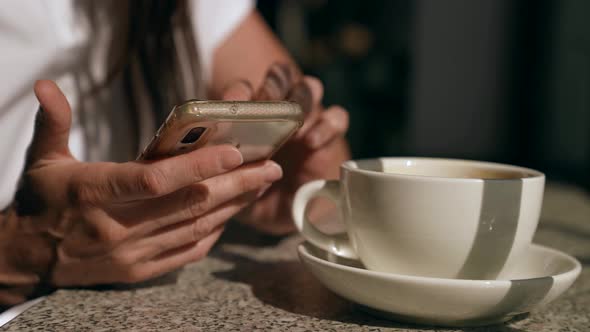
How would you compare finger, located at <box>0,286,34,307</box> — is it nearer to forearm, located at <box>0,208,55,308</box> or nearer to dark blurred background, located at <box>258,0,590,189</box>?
forearm, located at <box>0,208,55,308</box>

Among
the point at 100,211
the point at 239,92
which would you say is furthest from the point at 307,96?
the point at 100,211

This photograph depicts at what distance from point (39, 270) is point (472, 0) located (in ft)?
11.5

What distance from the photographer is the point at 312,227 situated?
0.53 m

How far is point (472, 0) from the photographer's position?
3.55m

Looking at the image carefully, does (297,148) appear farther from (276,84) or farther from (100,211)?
(100,211)

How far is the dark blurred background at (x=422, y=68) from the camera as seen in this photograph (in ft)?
11.4

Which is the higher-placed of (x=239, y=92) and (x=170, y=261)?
(x=239, y=92)

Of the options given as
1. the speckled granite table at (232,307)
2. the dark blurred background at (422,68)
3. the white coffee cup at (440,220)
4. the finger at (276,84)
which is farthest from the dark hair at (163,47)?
the dark blurred background at (422,68)

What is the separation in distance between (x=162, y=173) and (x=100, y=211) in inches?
3.6

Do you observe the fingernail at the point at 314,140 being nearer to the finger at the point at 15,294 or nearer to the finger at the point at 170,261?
the finger at the point at 170,261

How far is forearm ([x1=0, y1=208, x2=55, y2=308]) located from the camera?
535mm

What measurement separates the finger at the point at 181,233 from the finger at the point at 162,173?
0.25 feet

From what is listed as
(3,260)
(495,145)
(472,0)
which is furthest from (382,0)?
(3,260)

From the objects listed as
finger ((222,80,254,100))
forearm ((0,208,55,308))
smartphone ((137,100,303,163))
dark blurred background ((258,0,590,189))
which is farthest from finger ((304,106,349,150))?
dark blurred background ((258,0,590,189))
